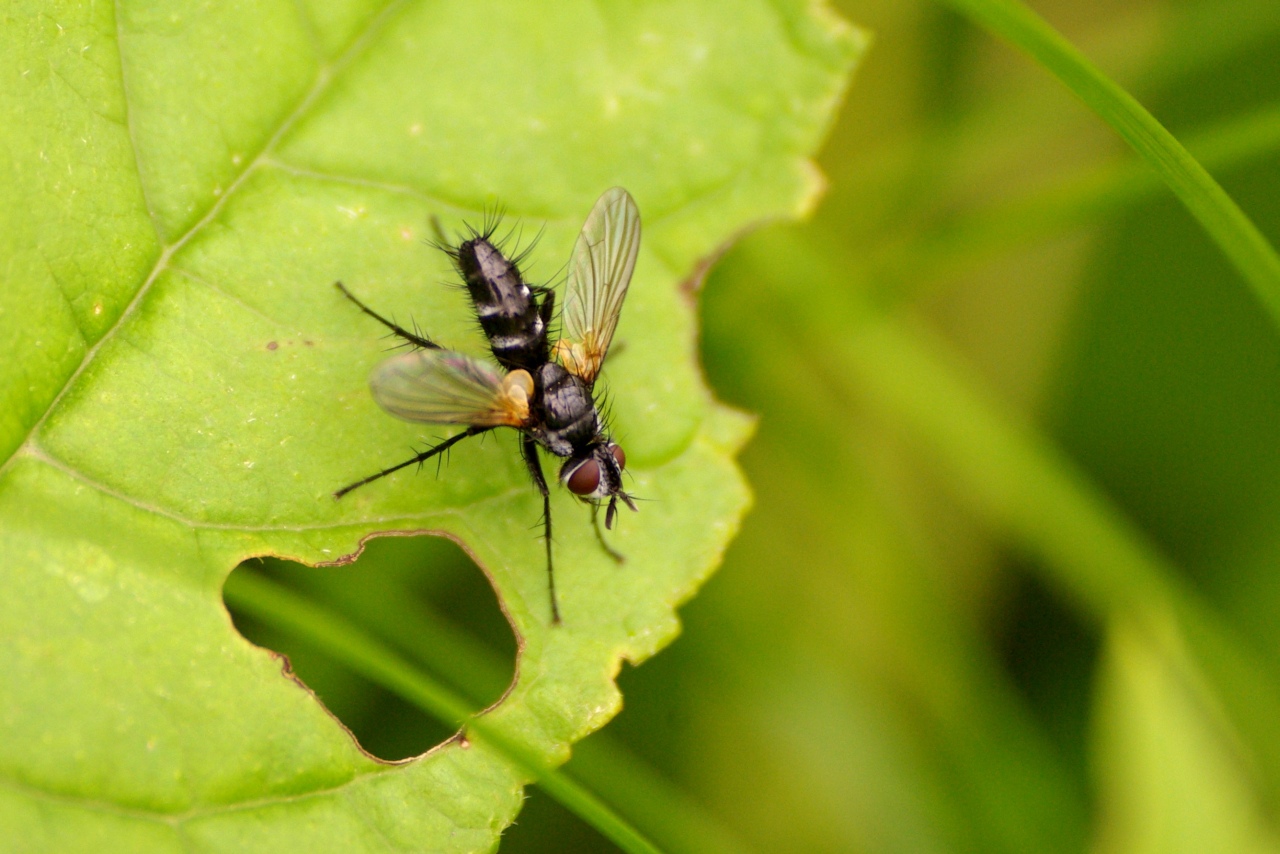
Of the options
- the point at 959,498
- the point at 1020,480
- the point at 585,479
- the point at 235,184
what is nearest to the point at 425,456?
the point at 585,479

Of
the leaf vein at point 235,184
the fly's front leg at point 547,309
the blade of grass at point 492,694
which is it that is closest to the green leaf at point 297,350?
the leaf vein at point 235,184

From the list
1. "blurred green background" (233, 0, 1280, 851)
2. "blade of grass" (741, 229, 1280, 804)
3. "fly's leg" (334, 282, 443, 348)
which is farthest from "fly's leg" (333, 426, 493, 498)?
"blade of grass" (741, 229, 1280, 804)

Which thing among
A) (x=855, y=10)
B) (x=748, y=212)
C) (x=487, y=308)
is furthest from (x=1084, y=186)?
(x=487, y=308)

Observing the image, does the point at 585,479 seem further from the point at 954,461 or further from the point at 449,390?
the point at 954,461

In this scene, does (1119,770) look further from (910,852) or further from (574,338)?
(574,338)

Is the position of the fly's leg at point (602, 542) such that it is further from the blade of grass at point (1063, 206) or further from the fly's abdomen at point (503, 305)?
the blade of grass at point (1063, 206)

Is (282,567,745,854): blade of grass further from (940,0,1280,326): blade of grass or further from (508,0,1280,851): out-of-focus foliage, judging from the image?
(940,0,1280,326): blade of grass
